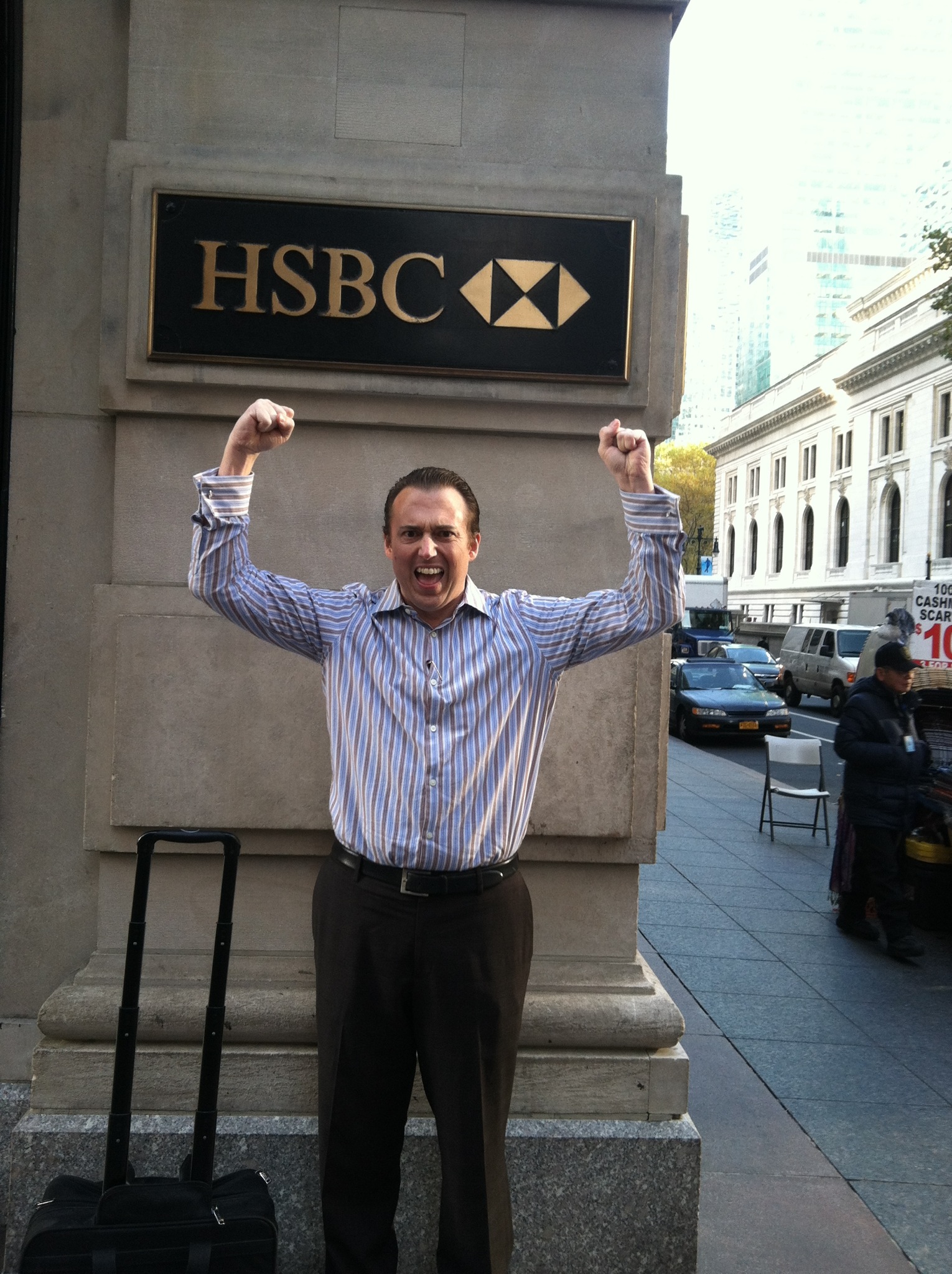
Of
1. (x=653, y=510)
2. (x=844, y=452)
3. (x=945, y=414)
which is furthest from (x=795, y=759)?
(x=844, y=452)

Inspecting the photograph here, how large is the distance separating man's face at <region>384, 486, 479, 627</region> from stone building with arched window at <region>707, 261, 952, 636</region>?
48.1 metres

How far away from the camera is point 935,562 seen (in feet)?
179

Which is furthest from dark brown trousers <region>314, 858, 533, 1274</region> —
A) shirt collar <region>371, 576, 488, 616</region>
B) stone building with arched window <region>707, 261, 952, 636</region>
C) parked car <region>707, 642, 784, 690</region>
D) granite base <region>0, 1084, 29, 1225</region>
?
stone building with arched window <region>707, 261, 952, 636</region>

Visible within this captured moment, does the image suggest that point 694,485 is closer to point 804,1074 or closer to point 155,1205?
point 804,1074

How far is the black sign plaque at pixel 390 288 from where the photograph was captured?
339 cm

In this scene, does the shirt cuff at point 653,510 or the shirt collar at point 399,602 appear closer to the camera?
the shirt cuff at point 653,510

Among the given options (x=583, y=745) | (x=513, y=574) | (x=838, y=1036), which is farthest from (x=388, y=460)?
(x=838, y=1036)

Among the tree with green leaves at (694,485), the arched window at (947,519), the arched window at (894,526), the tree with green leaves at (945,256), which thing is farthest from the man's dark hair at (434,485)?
the tree with green leaves at (694,485)

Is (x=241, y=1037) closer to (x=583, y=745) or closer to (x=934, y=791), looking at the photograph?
(x=583, y=745)

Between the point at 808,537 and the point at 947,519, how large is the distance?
20810mm

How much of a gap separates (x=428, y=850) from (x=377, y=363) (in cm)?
153

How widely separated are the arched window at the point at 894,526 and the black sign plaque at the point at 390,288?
62.2 meters

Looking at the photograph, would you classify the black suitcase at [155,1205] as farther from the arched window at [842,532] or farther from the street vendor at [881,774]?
the arched window at [842,532]

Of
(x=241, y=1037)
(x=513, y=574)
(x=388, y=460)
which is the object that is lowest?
(x=241, y=1037)
